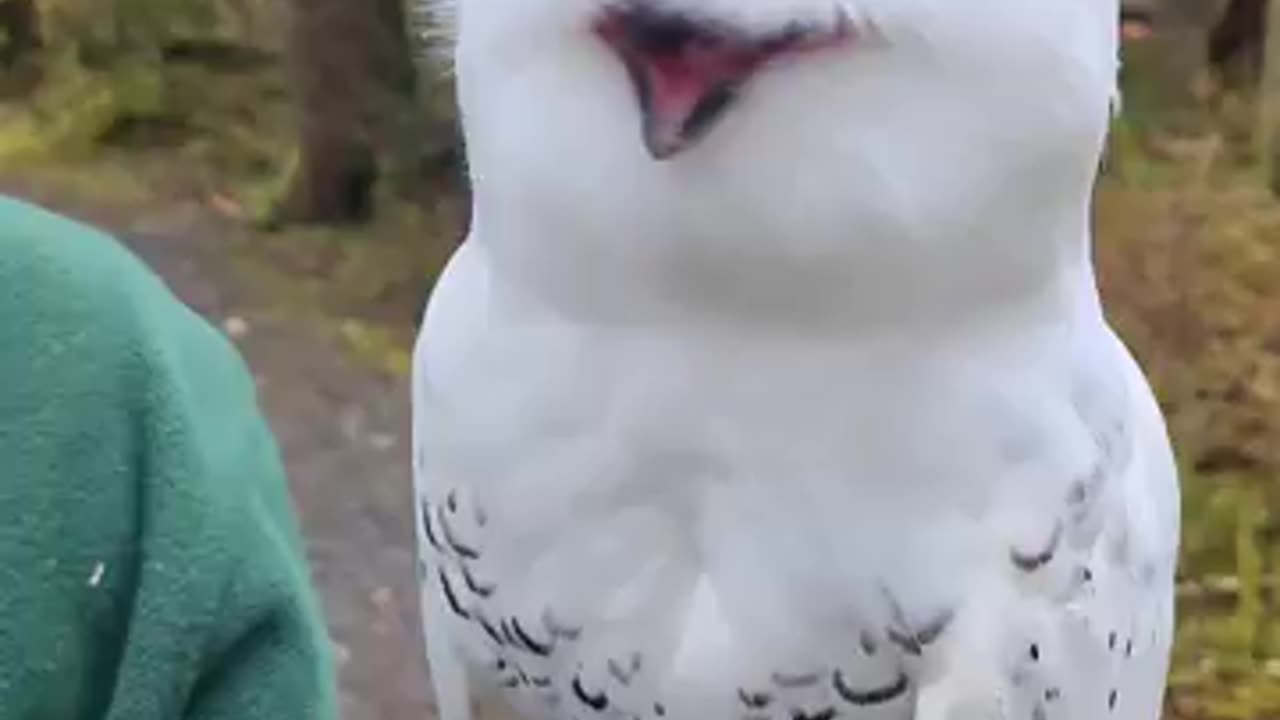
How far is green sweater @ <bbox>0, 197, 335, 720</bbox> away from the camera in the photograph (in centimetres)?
69

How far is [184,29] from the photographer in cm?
301

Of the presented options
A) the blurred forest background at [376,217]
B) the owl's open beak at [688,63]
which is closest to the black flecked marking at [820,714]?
the owl's open beak at [688,63]

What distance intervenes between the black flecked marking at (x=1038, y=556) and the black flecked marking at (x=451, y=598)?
206 mm

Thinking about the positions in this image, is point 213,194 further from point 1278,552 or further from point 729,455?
point 729,455

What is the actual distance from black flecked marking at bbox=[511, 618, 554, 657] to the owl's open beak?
0.69 ft

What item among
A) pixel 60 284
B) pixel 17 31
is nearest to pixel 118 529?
pixel 60 284

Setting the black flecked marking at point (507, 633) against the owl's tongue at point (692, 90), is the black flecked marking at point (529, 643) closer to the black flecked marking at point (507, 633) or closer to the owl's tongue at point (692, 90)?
the black flecked marking at point (507, 633)

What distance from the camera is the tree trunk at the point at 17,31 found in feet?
10.2

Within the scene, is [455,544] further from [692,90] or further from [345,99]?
[345,99]

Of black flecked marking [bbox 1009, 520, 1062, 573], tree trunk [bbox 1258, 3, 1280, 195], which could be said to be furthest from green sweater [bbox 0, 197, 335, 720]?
tree trunk [bbox 1258, 3, 1280, 195]

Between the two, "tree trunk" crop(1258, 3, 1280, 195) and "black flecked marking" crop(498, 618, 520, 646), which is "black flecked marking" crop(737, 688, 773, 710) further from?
"tree trunk" crop(1258, 3, 1280, 195)

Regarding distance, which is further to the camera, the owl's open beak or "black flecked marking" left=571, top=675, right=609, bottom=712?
"black flecked marking" left=571, top=675, right=609, bottom=712

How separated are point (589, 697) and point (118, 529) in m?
0.23

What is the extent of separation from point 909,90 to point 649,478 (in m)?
0.17
